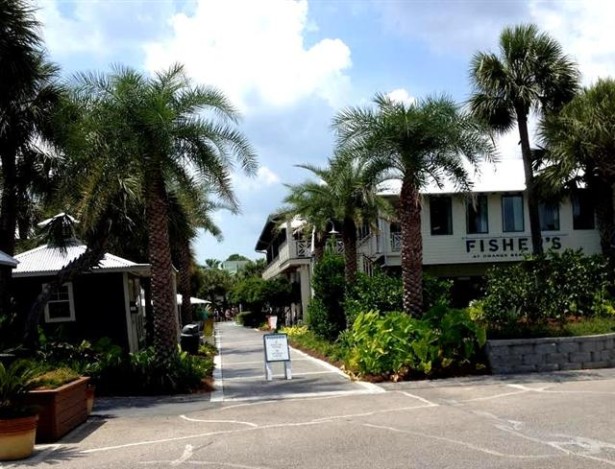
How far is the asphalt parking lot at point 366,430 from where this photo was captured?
7.92 m

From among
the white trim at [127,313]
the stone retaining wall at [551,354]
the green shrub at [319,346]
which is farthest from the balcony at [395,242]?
the stone retaining wall at [551,354]

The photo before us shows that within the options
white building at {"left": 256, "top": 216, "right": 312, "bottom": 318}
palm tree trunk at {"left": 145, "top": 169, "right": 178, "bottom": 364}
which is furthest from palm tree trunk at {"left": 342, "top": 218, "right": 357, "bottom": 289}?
palm tree trunk at {"left": 145, "top": 169, "right": 178, "bottom": 364}

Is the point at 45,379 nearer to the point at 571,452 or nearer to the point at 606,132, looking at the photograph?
the point at 571,452

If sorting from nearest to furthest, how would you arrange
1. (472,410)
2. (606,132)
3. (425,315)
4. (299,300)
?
(472,410), (425,315), (606,132), (299,300)

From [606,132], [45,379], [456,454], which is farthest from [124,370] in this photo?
[606,132]

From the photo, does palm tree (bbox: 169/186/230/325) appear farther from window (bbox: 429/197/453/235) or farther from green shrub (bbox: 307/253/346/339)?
window (bbox: 429/197/453/235)

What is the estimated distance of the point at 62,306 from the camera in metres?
21.5

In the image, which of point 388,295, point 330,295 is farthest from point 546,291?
point 330,295

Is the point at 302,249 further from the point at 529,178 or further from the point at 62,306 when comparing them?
the point at 62,306

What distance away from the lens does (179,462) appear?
8.13 meters

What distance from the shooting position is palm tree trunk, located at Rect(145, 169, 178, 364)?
1551 cm

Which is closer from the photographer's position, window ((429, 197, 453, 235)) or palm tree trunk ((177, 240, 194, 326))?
palm tree trunk ((177, 240, 194, 326))

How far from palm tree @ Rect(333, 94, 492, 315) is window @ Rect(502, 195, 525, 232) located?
581 inches

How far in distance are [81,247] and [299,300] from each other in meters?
25.6
